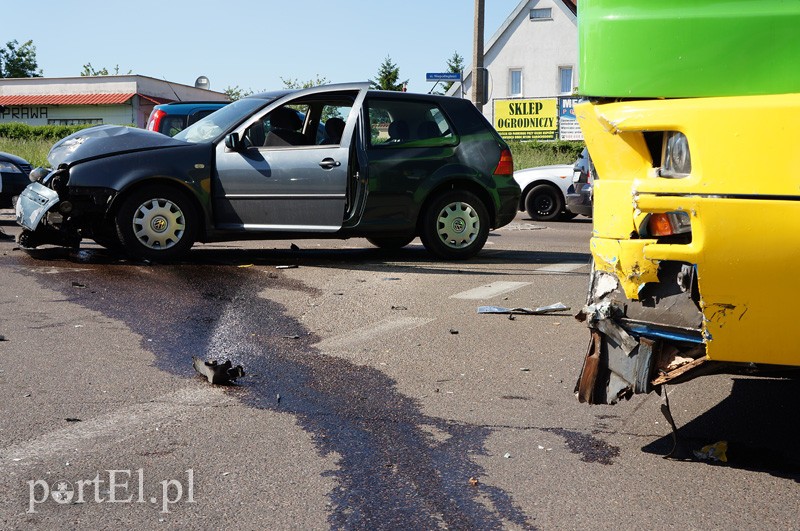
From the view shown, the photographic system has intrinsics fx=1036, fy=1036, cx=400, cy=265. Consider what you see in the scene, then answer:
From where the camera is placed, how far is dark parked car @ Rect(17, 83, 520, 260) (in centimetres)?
970

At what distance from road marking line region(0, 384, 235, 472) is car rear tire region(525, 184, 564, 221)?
45.9ft

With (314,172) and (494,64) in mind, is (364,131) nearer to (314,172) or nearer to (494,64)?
(314,172)

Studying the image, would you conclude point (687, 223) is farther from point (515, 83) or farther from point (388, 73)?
point (388, 73)

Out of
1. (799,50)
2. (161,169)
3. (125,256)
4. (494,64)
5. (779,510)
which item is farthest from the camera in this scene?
(494,64)

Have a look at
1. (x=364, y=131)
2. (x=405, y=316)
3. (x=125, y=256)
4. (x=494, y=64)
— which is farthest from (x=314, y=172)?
(x=494, y=64)

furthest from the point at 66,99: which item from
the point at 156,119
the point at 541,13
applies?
the point at 156,119

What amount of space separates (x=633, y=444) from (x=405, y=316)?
3.23 m

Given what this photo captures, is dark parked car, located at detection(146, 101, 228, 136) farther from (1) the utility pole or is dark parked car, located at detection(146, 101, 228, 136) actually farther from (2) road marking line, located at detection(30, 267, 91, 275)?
(1) the utility pole

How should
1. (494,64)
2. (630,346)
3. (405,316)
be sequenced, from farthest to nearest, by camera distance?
(494,64), (405,316), (630,346)

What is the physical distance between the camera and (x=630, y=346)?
3875 mm

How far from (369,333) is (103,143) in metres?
4.36

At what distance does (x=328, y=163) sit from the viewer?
32.6 ft

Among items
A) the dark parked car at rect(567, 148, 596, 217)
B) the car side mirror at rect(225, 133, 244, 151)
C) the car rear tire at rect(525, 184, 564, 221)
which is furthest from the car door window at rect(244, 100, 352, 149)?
the car rear tire at rect(525, 184, 564, 221)

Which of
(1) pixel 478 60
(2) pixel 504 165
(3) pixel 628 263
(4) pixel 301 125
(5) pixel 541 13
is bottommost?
(3) pixel 628 263
